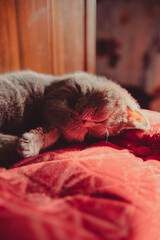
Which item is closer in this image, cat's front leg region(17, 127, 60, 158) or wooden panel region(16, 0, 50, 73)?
cat's front leg region(17, 127, 60, 158)

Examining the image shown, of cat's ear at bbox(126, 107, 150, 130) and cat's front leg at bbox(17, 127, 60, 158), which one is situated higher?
cat's ear at bbox(126, 107, 150, 130)

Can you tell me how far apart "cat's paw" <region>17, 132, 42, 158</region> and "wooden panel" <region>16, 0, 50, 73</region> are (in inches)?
49.7

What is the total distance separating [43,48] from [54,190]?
176 centimetres

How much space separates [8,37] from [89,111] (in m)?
1.27

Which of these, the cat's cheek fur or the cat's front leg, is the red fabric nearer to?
the cat's front leg

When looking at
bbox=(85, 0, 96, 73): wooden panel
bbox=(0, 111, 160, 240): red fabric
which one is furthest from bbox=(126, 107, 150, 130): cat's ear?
bbox=(85, 0, 96, 73): wooden panel

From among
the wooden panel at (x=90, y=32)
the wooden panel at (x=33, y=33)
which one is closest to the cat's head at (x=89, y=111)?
the wooden panel at (x=33, y=33)

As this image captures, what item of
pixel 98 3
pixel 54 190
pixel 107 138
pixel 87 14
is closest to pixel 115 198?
pixel 54 190

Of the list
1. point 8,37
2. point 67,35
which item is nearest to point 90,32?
point 67,35

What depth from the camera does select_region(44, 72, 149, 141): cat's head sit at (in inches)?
36.3

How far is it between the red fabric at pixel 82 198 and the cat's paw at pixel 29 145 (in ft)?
0.14

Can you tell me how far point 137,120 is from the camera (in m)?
0.94

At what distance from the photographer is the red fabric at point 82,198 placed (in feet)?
1.25

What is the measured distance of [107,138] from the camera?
38.7 inches
